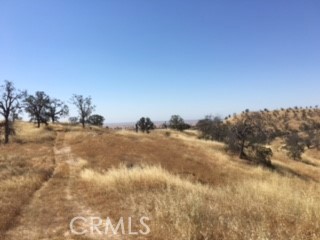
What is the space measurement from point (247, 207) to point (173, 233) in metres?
2.68

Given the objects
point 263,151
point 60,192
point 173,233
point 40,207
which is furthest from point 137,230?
point 263,151

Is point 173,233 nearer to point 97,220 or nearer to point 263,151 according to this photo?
point 97,220

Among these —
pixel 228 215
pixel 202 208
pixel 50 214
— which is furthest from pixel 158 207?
pixel 50 214

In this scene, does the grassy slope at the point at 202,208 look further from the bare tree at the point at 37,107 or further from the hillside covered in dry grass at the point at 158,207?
the bare tree at the point at 37,107

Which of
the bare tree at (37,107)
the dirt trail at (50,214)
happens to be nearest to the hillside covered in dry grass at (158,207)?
the dirt trail at (50,214)

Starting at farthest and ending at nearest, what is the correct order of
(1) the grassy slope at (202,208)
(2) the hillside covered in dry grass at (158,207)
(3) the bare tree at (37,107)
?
(3) the bare tree at (37,107) → (2) the hillside covered in dry grass at (158,207) → (1) the grassy slope at (202,208)

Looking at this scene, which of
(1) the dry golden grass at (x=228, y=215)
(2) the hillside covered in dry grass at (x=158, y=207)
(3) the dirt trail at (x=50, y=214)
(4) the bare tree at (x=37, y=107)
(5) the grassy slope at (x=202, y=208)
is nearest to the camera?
(1) the dry golden grass at (x=228, y=215)

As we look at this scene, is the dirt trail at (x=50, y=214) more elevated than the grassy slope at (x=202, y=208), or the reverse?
the grassy slope at (x=202, y=208)

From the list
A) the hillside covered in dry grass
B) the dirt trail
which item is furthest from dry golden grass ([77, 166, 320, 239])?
the dirt trail

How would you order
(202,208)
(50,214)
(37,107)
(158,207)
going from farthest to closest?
1. (37,107)
2. (50,214)
3. (158,207)
4. (202,208)

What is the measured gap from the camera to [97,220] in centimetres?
980

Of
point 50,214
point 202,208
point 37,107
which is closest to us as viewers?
point 202,208

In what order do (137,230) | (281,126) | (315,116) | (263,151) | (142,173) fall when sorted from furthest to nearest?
1. (315,116)
2. (281,126)
3. (263,151)
4. (142,173)
5. (137,230)

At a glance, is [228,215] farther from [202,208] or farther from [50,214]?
[50,214]
